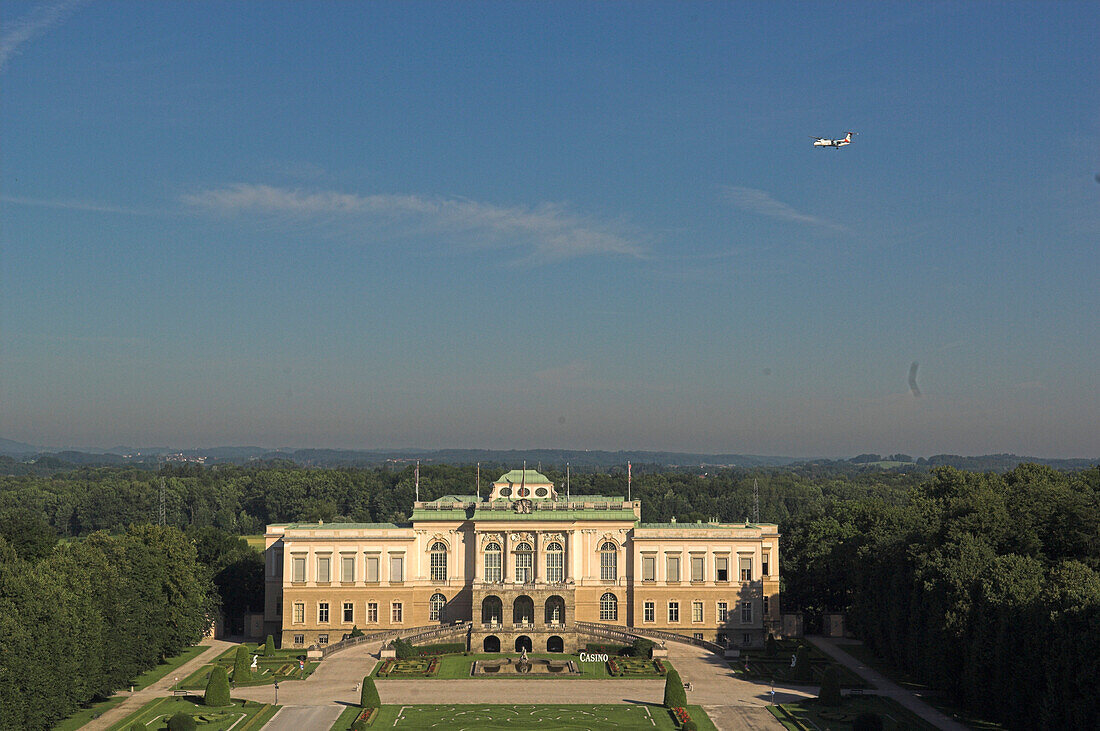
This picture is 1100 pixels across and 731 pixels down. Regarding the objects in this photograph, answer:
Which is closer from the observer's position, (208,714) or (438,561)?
(208,714)

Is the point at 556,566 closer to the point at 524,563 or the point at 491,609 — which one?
the point at 524,563

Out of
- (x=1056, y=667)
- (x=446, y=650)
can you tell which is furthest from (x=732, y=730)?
(x=446, y=650)

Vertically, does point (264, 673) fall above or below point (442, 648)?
below

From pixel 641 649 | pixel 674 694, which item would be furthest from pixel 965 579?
pixel 641 649

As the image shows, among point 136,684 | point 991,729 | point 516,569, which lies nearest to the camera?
point 991,729

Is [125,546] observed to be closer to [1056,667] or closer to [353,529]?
[353,529]

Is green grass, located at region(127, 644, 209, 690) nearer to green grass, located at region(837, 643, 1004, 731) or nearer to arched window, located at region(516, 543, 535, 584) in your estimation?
arched window, located at region(516, 543, 535, 584)
